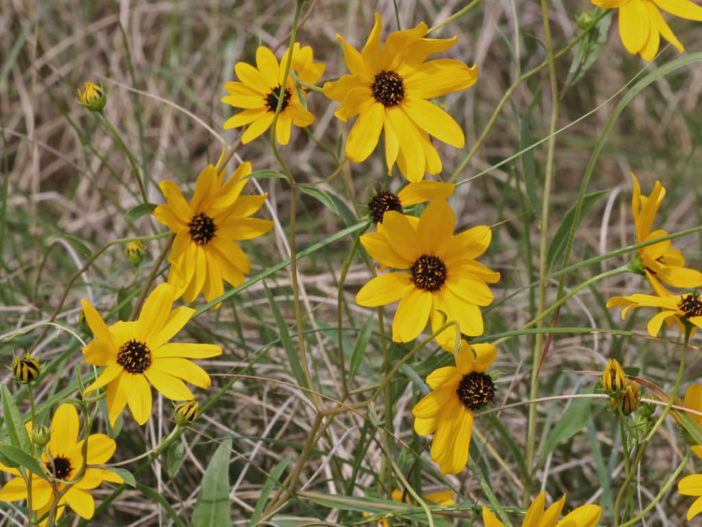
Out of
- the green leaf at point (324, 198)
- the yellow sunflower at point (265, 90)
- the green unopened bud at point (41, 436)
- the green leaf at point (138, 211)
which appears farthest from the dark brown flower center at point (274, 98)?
the green unopened bud at point (41, 436)

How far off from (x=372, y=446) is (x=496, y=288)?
110 cm

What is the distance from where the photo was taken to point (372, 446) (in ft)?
6.17

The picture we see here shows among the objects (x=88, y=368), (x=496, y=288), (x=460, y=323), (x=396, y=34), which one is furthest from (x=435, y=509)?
(x=496, y=288)

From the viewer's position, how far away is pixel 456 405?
1241 millimetres

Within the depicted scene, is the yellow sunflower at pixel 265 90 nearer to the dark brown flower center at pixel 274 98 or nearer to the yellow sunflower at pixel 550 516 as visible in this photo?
the dark brown flower center at pixel 274 98

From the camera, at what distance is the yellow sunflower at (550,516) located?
1.11 m

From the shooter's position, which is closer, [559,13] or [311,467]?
[311,467]

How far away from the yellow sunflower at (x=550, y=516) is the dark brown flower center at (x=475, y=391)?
0.52ft

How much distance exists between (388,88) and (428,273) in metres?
0.28

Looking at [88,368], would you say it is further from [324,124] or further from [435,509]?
[324,124]

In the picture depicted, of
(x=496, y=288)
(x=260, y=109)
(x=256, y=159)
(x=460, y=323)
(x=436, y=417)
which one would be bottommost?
(x=436, y=417)

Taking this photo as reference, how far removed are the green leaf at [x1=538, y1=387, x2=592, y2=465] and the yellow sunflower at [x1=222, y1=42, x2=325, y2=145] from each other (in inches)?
28.4

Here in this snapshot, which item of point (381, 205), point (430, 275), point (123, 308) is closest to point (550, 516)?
point (430, 275)

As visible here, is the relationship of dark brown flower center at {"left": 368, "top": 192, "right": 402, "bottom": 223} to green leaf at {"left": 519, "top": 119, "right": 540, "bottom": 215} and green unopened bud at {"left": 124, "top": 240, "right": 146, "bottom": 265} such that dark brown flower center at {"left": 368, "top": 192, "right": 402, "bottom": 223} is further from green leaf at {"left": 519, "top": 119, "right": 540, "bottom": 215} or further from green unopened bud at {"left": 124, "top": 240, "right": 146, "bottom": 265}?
green unopened bud at {"left": 124, "top": 240, "right": 146, "bottom": 265}
